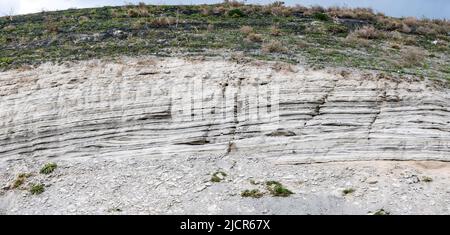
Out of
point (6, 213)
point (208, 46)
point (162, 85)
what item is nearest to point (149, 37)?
point (208, 46)

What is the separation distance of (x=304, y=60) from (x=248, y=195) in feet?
22.1

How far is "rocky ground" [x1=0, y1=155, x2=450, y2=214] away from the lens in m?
14.2

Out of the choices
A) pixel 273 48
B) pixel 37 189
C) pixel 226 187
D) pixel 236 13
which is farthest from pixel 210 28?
pixel 37 189

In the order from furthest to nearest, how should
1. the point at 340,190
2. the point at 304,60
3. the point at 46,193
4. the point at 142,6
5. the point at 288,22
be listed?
1. the point at 142,6
2. the point at 288,22
3. the point at 304,60
4. the point at 46,193
5. the point at 340,190

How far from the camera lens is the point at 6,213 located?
15508 mm

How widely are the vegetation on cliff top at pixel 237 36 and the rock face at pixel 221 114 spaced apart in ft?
5.33

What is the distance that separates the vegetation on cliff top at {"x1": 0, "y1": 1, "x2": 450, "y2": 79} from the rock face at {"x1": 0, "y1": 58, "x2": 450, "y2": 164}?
1626 millimetres

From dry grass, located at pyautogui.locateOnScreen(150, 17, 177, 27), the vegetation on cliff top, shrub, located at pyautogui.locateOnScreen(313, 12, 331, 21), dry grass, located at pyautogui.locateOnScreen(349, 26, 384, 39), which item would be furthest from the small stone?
shrub, located at pyautogui.locateOnScreen(313, 12, 331, 21)

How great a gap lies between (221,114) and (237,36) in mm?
6597

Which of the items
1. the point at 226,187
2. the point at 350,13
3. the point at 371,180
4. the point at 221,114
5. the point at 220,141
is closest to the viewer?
the point at 371,180

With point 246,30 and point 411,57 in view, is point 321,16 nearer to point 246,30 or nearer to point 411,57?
point 246,30

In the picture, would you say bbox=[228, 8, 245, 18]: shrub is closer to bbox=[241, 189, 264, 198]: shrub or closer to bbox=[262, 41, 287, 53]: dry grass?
bbox=[262, 41, 287, 53]: dry grass

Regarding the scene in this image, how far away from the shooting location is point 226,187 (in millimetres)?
15250
